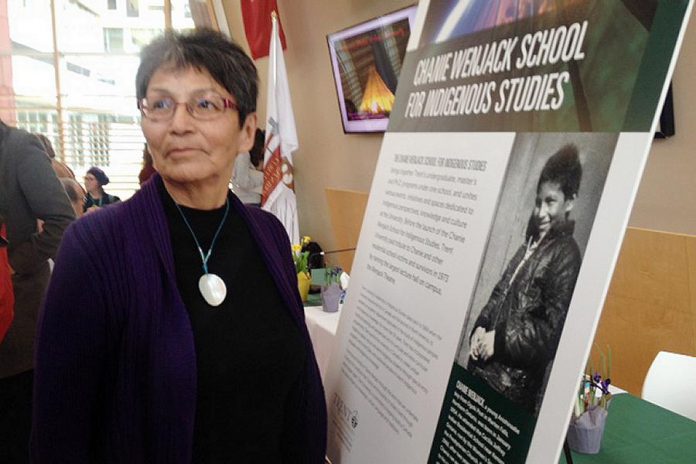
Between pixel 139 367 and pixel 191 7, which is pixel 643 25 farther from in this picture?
pixel 191 7

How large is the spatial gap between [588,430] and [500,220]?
86 cm

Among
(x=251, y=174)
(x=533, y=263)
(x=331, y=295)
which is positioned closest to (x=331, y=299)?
(x=331, y=295)

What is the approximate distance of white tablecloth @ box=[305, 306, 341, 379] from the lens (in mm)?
2551

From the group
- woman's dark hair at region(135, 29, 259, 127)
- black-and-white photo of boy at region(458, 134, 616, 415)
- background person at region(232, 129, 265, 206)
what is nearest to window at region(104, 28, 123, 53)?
background person at region(232, 129, 265, 206)

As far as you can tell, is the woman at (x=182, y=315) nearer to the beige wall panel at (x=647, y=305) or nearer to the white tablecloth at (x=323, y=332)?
the white tablecloth at (x=323, y=332)

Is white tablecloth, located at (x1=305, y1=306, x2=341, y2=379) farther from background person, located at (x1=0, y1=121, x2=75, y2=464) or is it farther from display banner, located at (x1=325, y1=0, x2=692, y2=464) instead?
display banner, located at (x1=325, y1=0, x2=692, y2=464)

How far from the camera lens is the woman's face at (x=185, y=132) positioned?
112 centimetres

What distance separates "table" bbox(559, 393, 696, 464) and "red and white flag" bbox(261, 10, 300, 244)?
9.93ft

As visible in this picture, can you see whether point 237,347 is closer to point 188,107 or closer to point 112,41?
point 188,107

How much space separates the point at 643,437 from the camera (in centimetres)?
160

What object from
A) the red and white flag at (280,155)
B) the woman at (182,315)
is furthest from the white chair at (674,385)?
the red and white flag at (280,155)

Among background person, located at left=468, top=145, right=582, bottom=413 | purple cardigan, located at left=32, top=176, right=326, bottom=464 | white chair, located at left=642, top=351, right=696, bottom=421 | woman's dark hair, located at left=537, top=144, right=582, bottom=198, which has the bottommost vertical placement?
white chair, located at left=642, top=351, right=696, bottom=421

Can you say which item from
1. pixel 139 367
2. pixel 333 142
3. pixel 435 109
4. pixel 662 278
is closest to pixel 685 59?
pixel 662 278

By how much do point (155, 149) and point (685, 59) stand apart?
1903 millimetres
